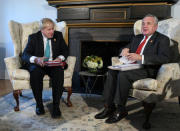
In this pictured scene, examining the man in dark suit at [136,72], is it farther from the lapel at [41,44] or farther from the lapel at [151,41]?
the lapel at [41,44]

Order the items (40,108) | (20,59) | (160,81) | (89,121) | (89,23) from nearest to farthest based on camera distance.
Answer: (160,81) → (89,121) → (40,108) → (20,59) → (89,23)

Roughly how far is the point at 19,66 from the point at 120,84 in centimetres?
122

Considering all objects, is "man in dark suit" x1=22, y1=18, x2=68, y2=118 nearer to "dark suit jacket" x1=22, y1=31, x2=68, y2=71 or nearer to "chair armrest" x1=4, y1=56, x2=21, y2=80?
"dark suit jacket" x1=22, y1=31, x2=68, y2=71

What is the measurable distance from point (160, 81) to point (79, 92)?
1523 millimetres

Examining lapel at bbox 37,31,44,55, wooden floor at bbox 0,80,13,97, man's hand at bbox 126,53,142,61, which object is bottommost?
wooden floor at bbox 0,80,13,97

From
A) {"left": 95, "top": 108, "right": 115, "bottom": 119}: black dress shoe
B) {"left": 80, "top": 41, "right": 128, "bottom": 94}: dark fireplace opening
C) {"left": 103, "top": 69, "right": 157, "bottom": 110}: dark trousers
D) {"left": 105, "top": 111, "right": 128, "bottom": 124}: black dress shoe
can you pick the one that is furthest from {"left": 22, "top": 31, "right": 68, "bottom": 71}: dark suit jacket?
{"left": 80, "top": 41, "right": 128, "bottom": 94}: dark fireplace opening

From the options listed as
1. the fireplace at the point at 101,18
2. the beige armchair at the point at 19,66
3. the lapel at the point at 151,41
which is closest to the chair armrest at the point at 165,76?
the lapel at the point at 151,41

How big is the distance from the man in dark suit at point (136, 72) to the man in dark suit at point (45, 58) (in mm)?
485

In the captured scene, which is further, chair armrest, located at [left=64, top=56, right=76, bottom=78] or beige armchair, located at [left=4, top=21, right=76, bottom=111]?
chair armrest, located at [left=64, top=56, right=76, bottom=78]

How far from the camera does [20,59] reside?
2627mm

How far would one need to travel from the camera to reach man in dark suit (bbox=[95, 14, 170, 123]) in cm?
203

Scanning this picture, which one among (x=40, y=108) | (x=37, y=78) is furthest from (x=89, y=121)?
(x=37, y=78)

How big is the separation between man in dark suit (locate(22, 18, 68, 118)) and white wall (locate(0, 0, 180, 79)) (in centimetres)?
123

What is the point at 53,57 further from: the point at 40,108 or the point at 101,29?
the point at 101,29
